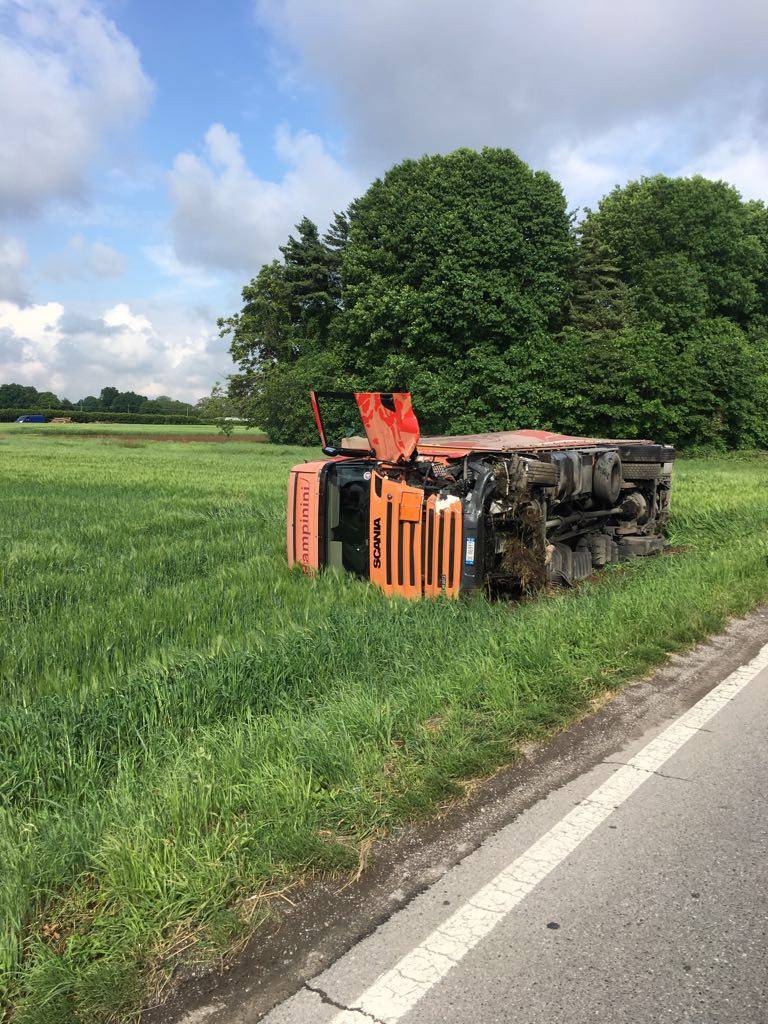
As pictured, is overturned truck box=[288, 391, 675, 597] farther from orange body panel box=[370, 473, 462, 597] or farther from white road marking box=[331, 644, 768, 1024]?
white road marking box=[331, 644, 768, 1024]

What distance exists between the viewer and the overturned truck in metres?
6.34

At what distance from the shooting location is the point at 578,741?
12.6ft

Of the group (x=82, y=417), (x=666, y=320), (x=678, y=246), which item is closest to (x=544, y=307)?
(x=666, y=320)

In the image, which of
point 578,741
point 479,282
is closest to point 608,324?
point 479,282

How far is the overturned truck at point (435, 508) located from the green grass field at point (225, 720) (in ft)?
1.09

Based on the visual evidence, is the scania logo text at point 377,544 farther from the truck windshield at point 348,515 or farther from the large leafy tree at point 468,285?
the large leafy tree at point 468,285

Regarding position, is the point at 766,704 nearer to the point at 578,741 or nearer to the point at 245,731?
the point at 578,741

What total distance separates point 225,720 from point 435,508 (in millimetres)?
2955

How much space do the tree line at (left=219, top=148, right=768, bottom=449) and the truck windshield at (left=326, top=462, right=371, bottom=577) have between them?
26116 millimetres

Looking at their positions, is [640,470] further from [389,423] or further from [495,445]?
[389,423]

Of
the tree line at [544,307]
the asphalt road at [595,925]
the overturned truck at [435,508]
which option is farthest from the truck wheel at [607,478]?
the tree line at [544,307]

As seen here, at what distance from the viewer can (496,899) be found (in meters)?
2.54

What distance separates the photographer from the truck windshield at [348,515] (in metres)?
7.14

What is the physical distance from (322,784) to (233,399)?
4298 centimetres
